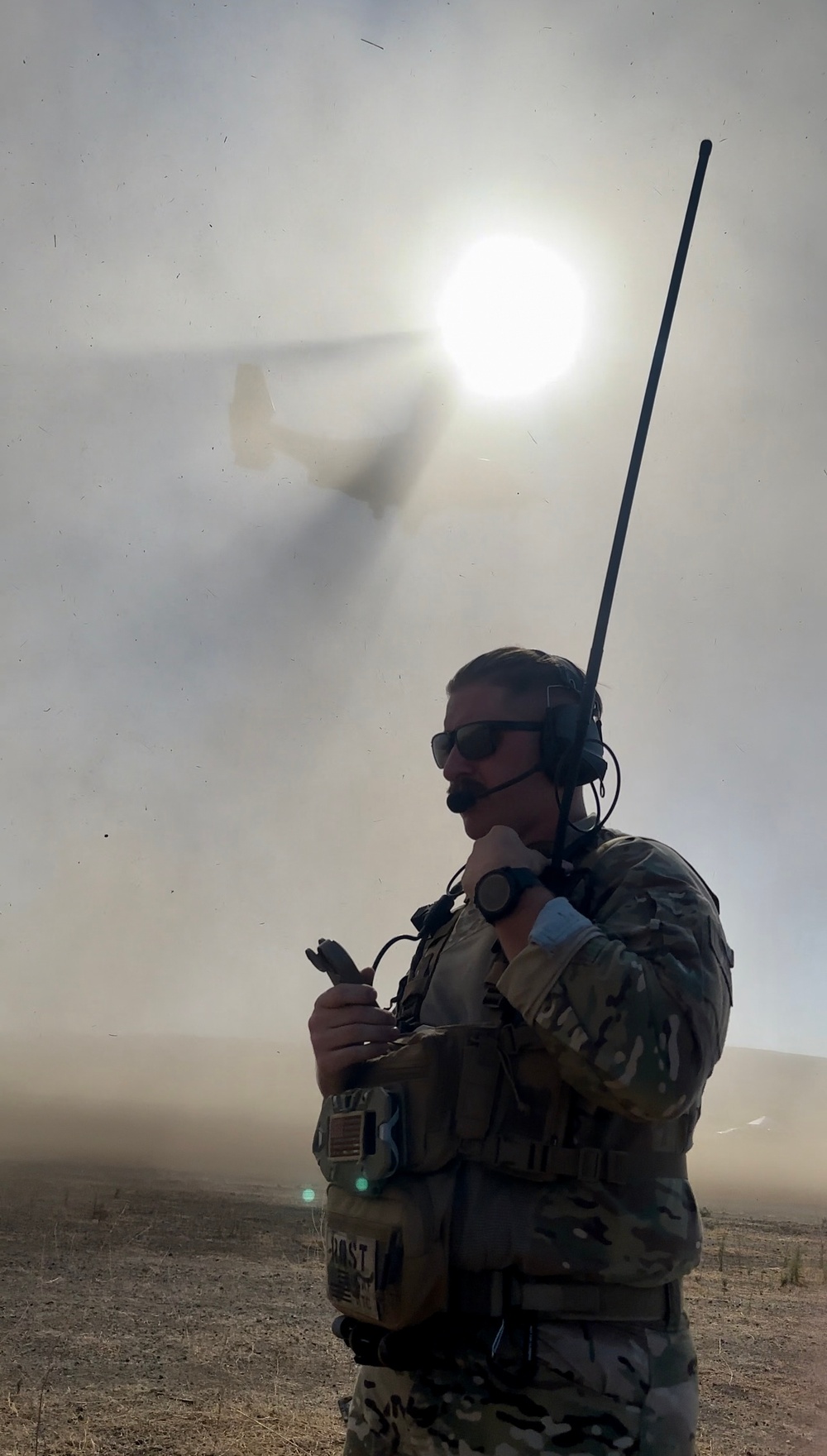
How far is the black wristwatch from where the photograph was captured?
2.40m

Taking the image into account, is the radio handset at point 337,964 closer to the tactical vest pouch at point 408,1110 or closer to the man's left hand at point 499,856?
the tactical vest pouch at point 408,1110

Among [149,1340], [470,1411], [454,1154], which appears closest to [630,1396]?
[470,1411]

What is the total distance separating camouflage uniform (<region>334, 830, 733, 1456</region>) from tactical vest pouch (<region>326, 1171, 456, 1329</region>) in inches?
2.2

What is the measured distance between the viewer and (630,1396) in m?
2.20

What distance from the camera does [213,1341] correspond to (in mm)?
7906

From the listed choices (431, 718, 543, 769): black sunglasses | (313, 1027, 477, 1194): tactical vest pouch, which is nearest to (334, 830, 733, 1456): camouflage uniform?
(313, 1027, 477, 1194): tactical vest pouch

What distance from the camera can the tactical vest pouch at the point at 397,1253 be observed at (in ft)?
7.68

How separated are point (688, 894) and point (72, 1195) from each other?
1666 cm

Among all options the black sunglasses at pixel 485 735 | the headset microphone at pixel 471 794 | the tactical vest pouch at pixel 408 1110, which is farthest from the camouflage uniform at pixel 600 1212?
the black sunglasses at pixel 485 735

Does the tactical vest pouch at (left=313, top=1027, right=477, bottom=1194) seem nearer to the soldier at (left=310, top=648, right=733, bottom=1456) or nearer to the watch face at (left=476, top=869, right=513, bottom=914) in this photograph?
the soldier at (left=310, top=648, right=733, bottom=1456)

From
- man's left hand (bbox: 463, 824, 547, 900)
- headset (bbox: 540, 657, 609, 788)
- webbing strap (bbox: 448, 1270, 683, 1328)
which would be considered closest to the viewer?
webbing strap (bbox: 448, 1270, 683, 1328)

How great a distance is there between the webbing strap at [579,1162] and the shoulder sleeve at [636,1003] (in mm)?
144

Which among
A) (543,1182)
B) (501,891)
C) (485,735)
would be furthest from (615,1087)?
(485,735)

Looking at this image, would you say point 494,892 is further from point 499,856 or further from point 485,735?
point 485,735
